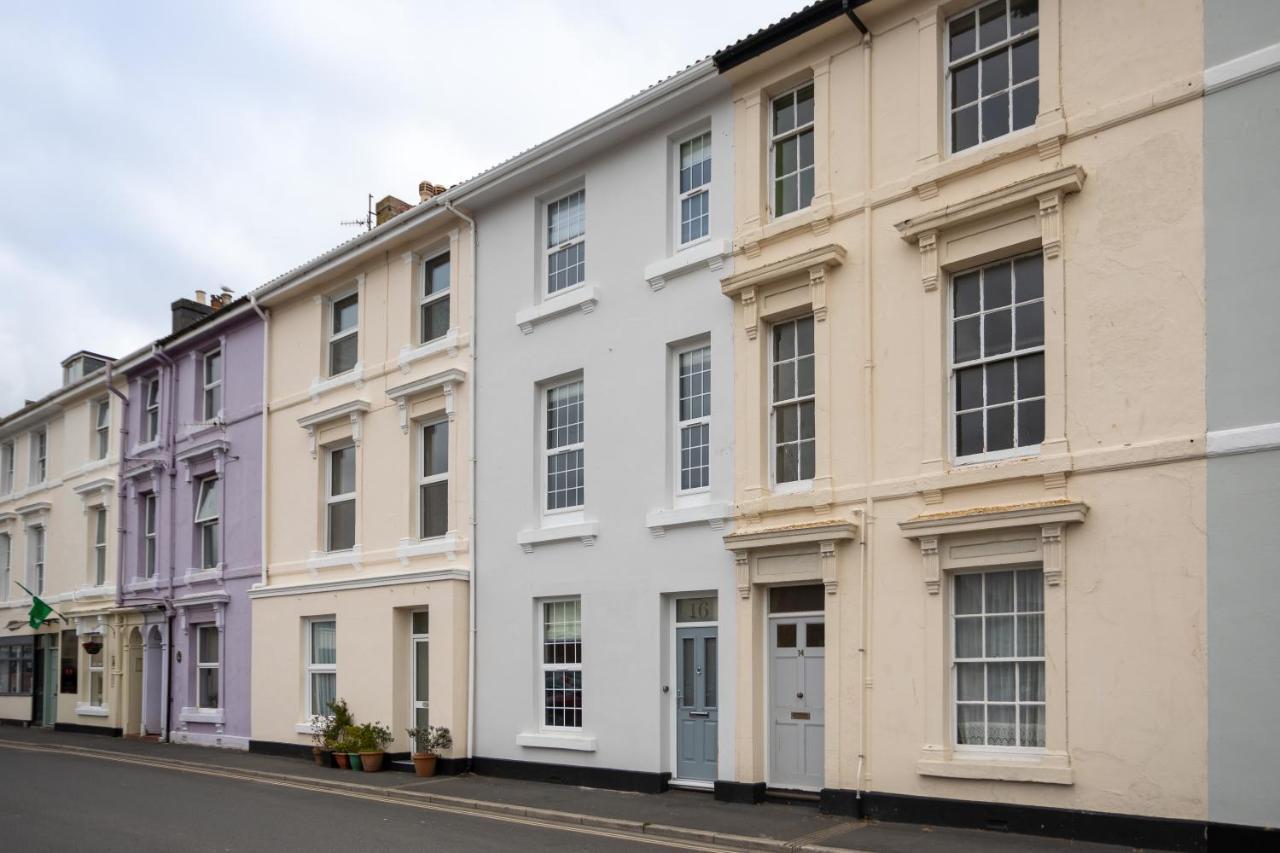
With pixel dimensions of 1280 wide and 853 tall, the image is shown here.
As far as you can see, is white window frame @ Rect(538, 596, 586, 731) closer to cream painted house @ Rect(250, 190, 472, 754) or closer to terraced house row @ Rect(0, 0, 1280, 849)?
terraced house row @ Rect(0, 0, 1280, 849)

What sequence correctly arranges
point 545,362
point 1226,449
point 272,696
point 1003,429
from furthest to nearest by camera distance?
point 272,696
point 545,362
point 1003,429
point 1226,449

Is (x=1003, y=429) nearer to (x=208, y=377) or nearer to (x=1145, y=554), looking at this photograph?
(x=1145, y=554)

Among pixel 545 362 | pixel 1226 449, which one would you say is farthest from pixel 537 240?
pixel 1226 449

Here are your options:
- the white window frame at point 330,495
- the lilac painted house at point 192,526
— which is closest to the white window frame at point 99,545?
the lilac painted house at point 192,526

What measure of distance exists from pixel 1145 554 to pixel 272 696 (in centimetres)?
1719

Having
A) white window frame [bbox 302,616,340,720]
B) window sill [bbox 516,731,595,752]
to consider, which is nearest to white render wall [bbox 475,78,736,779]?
window sill [bbox 516,731,595,752]

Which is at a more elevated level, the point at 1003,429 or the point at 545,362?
the point at 545,362

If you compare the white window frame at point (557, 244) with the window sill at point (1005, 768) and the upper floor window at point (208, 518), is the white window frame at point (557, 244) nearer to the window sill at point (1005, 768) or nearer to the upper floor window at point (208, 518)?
the window sill at point (1005, 768)

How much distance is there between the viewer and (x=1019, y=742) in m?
12.2

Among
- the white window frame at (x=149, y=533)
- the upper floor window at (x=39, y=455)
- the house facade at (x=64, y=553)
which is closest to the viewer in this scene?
the white window frame at (x=149, y=533)

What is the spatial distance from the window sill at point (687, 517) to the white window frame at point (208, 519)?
43.2 feet

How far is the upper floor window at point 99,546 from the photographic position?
31062 millimetres

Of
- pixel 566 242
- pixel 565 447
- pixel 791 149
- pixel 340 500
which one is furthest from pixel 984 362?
pixel 340 500

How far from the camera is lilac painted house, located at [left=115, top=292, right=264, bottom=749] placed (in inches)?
980
